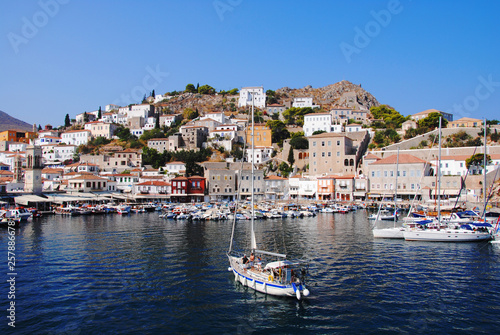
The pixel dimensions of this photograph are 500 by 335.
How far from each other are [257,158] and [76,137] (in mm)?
53245

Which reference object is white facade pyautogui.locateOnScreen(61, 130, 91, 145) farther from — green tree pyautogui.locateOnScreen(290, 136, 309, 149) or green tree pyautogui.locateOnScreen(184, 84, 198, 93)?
green tree pyautogui.locateOnScreen(290, 136, 309, 149)

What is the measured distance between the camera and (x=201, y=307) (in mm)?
14164

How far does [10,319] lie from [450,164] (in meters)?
60.7

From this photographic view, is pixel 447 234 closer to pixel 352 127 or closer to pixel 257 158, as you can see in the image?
pixel 257 158

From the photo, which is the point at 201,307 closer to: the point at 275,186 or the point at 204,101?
the point at 275,186

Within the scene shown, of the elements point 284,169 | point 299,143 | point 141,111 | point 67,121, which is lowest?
point 284,169

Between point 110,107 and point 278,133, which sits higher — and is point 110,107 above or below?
above

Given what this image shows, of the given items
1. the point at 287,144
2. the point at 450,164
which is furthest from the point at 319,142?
the point at 450,164

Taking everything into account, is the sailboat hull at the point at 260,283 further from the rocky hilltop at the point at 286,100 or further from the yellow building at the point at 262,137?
the rocky hilltop at the point at 286,100

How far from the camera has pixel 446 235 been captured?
2672 centimetres

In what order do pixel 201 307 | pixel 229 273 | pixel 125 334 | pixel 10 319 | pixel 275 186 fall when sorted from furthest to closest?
pixel 275 186 < pixel 229 273 < pixel 201 307 < pixel 10 319 < pixel 125 334

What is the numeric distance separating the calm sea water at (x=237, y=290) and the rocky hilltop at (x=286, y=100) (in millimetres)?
94613

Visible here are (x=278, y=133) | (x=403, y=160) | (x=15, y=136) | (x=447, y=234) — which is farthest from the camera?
(x=15, y=136)

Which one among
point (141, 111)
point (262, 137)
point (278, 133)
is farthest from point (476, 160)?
point (141, 111)
